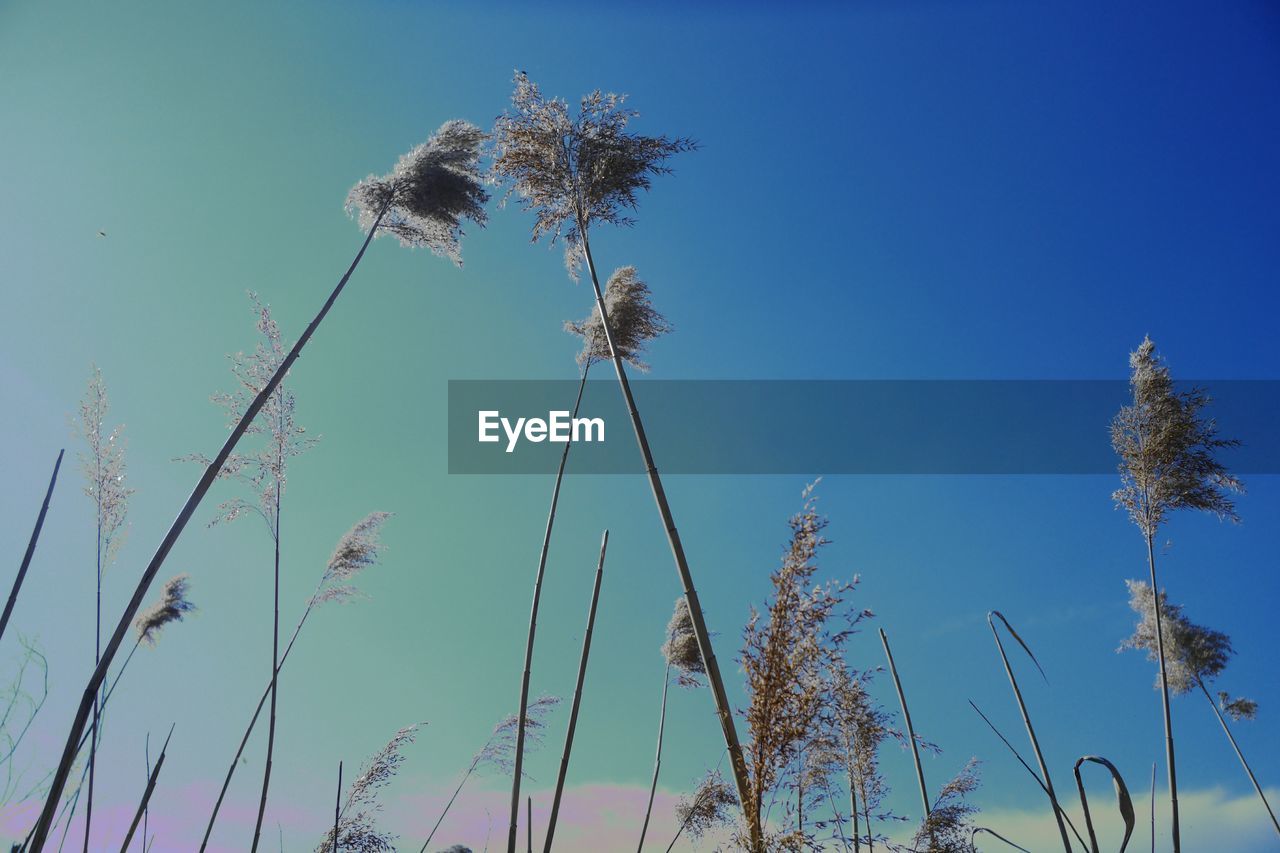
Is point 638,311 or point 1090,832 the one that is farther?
point 638,311

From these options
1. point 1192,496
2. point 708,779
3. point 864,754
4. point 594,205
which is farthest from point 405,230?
point 1192,496

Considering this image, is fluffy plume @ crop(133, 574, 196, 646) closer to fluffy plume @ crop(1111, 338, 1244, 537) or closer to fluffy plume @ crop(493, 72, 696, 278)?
fluffy plume @ crop(493, 72, 696, 278)

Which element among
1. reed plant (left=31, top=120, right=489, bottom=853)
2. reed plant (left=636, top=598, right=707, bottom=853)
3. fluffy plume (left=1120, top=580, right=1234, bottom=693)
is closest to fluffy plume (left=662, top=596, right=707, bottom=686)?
reed plant (left=636, top=598, right=707, bottom=853)

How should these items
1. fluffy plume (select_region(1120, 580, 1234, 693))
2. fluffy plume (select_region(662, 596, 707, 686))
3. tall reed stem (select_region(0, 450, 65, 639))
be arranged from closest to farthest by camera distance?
tall reed stem (select_region(0, 450, 65, 639)) → fluffy plume (select_region(662, 596, 707, 686)) → fluffy plume (select_region(1120, 580, 1234, 693))

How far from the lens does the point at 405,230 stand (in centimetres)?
514

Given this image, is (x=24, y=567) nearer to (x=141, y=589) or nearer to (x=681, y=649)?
(x=141, y=589)

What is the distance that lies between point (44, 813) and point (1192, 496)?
880 cm

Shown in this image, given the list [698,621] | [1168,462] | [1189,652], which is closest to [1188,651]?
[1189,652]

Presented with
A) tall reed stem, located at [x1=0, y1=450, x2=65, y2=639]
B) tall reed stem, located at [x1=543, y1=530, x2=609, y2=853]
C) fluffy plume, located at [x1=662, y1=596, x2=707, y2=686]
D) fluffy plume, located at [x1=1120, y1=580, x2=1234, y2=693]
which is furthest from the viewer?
fluffy plume, located at [x1=1120, y1=580, x2=1234, y2=693]

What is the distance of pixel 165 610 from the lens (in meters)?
5.83

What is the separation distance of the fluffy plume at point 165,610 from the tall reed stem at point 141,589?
2928 mm

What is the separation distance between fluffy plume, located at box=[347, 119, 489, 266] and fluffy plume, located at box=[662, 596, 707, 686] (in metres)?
4.38

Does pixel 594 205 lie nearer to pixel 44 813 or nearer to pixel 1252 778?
pixel 44 813

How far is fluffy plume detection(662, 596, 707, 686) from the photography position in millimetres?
7379
